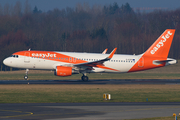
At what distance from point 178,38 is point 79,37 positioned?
36.7m

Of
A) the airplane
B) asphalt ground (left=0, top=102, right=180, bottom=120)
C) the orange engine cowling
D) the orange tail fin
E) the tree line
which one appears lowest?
asphalt ground (left=0, top=102, right=180, bottom=120)

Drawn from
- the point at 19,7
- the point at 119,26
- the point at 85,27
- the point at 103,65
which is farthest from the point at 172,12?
the point at 103,65

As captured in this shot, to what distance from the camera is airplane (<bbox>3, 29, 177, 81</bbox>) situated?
4428 cm

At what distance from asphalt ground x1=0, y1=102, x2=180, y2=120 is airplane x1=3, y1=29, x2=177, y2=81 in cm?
1999

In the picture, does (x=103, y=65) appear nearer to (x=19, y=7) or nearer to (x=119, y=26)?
(x=119, y=26)

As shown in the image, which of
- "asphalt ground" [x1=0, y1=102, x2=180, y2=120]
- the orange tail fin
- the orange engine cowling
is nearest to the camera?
"asphalt ground" [x1=0, y1=102, x2=180, y2=120]

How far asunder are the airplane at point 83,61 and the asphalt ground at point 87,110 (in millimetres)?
19989

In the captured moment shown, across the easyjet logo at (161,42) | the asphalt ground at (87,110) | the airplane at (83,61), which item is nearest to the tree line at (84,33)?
the airplane at (83,61)

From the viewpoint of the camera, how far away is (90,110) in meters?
21.2

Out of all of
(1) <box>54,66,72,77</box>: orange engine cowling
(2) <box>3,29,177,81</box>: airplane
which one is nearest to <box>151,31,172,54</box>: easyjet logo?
(2) <box>3,29,177,81</box>: airplane

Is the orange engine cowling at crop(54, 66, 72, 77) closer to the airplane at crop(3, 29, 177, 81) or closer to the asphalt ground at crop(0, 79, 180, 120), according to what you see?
the airplane at crop(3, 29, 177, 81)

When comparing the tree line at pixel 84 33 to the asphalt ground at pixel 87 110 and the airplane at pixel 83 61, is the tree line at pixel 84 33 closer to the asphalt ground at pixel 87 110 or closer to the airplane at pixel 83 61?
the airplane at pixel 83 61

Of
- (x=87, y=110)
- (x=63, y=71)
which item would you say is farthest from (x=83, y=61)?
(x=87, y=110)

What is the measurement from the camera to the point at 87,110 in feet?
69.5
